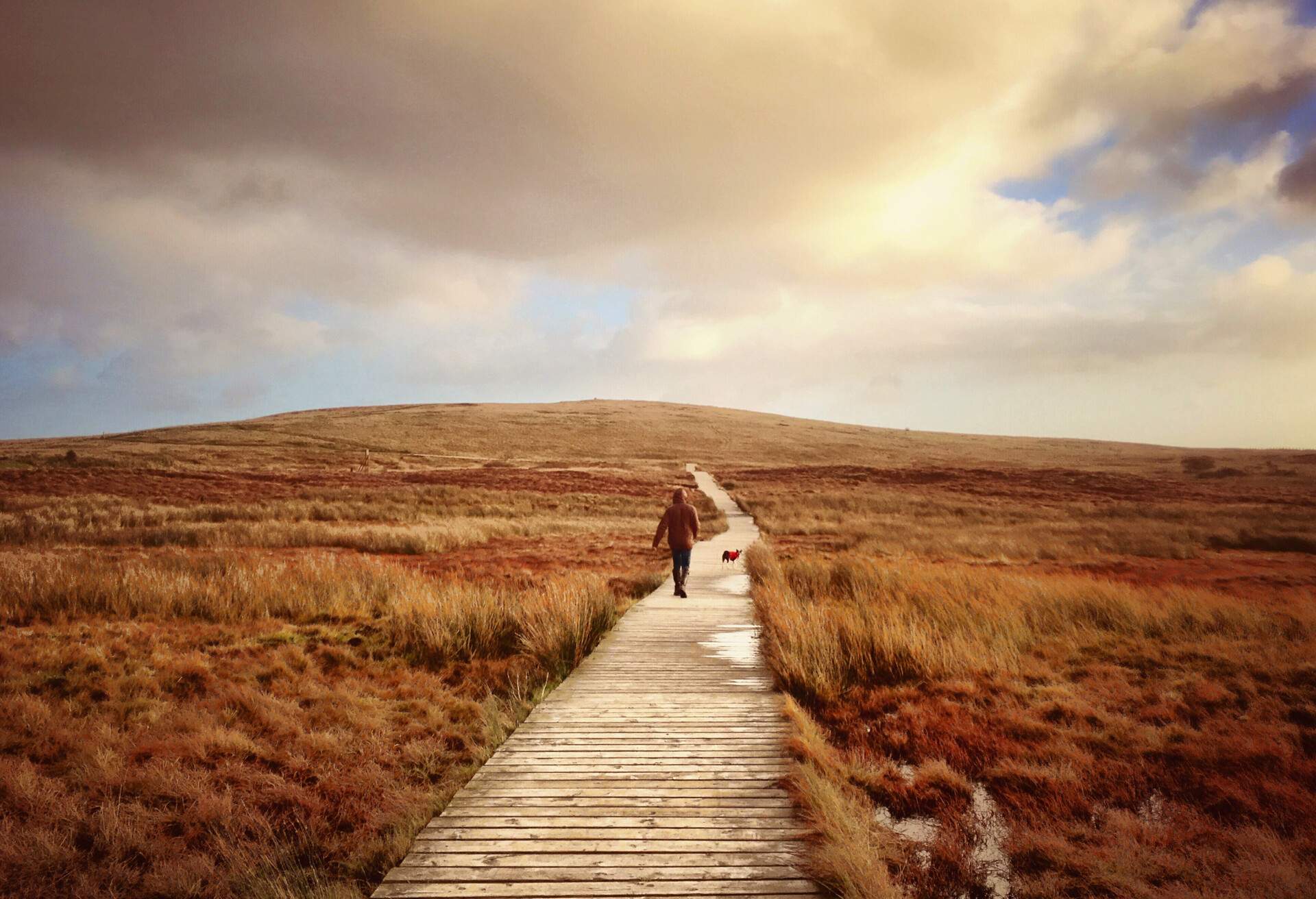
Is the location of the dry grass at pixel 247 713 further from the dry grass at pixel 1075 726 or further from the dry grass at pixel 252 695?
the dry grass at pixel 1075 726

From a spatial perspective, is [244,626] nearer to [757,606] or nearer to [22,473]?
[757,606]

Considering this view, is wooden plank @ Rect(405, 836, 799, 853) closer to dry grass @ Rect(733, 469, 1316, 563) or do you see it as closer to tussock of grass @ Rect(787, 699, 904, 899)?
tussock of grass @ Rect(787, 699, 904, 899)

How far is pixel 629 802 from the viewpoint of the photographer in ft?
16.1

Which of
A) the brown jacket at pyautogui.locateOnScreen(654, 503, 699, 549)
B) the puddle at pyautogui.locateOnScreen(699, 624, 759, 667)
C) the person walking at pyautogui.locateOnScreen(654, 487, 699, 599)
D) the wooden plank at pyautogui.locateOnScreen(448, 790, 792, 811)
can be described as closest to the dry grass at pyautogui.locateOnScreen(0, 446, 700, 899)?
the wooden plank at pyautogui.locateOnScreen(448, 790, 792, 811)

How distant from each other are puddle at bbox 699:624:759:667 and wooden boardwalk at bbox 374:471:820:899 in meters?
0.48

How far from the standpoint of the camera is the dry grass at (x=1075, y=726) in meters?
4.48

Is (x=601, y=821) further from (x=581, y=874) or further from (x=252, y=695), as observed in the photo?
(x=252, y=695)

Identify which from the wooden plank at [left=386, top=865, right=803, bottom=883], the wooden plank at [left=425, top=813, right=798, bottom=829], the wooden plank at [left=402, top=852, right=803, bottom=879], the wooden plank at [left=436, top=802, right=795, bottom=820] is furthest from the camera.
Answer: the wooden plank at [left=436, top=802, right=795, bottom=820]

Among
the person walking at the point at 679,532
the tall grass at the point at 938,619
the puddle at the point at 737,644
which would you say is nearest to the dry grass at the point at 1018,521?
the tall grass at the point at 938,619

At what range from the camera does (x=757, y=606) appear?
12094 millimetres

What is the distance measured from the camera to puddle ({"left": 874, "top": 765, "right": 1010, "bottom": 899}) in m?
4.39

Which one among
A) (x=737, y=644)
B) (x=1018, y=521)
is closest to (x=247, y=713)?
(x=737, y=644)

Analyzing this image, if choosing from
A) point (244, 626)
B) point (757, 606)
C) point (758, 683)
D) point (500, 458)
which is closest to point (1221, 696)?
point (758, 683)

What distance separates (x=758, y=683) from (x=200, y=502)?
3166cm
